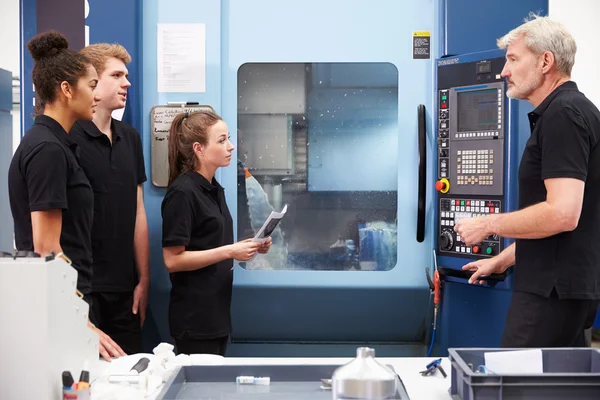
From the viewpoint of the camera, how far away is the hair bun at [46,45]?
81.0 inches

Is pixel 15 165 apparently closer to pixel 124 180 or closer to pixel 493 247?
pixel 124 180

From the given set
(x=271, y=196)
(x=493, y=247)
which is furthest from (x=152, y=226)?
(x=493, y=247)

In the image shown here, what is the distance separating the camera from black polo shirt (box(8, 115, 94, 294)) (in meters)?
1.90

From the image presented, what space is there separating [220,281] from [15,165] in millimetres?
912

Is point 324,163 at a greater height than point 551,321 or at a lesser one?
greater

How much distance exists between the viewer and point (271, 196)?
288cm

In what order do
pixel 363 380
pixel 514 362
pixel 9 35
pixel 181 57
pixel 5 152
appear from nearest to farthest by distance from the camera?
pixel 363 380 < pixel 514 362 < pixel 181 57 < pixel 5 152 < pixel 9 35

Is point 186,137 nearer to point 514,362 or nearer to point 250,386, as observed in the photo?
point 250,386

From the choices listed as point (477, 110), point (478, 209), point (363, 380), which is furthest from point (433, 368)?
point (477, 110)

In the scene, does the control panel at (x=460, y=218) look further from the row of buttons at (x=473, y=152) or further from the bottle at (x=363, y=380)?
the bottle at (x=363, y=380)

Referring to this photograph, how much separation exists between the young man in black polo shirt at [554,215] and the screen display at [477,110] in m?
0.49

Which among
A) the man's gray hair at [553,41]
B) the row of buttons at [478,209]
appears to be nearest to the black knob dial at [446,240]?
the row of buttons at [478,209]

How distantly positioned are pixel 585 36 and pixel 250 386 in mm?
3553

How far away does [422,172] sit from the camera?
269 cm
